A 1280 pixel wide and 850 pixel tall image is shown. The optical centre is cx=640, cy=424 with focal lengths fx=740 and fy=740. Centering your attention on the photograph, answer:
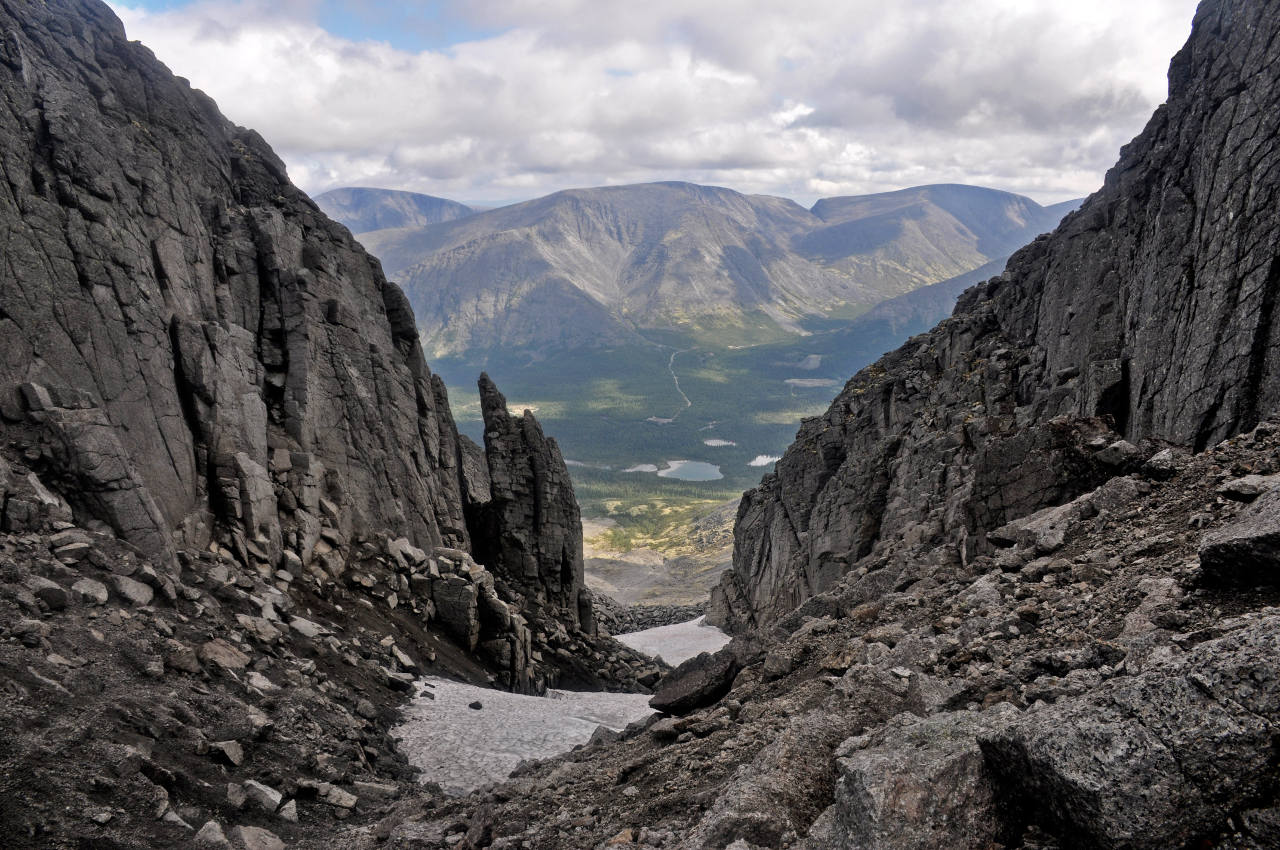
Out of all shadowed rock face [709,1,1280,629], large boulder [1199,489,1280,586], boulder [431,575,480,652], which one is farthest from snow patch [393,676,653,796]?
large boulder [1199,489,1280,586]

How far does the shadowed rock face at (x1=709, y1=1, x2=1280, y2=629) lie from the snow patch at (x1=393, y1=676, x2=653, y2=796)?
1522 centimetres

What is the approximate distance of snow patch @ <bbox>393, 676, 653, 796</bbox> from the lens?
23.4 meters

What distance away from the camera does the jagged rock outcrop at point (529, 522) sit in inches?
2000

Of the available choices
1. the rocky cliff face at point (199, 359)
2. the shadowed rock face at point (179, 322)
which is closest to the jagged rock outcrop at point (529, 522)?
the rocky cliff face at point (199, 359)

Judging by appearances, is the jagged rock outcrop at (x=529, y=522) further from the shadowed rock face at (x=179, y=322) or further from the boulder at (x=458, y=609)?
the boulder at (x=458, y=609)

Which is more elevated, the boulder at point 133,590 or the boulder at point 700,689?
the boulder at point 133,590

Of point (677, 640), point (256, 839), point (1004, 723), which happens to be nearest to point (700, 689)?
point (256, 839)

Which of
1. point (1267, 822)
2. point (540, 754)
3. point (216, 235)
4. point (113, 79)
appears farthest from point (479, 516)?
point (1267, 822)

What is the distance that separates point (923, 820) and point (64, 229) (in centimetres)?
3225

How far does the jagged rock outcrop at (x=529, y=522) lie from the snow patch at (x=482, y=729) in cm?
1761

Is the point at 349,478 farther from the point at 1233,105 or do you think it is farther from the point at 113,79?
the point at 1233,105

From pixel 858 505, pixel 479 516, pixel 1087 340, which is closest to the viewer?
pixel 1087 340

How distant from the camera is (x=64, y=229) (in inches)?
1048

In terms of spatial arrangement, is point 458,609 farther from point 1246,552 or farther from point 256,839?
point 1246,552
